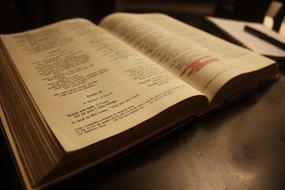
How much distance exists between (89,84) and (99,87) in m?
0.02

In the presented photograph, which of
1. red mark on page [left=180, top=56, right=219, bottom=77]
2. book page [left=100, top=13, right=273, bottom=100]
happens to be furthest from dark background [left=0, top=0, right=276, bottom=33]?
red mark on page [left=180, top=56, right=219, bottom=77]

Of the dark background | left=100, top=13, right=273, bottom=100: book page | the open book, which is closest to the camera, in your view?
the open book

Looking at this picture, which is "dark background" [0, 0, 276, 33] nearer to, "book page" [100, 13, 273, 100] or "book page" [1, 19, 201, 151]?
"book page" [100, 13, 273, 100]

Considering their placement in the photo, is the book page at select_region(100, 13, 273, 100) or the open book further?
the book page at select_region(100, 13, 273, 100)

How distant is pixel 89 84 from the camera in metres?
0.36

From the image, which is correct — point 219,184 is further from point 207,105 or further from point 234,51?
point 234,51

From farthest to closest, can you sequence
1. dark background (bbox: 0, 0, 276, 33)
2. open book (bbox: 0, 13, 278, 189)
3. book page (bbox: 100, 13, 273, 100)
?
1. dark background (bbox: 0, 0, 276, 33)
2. book page (bbox: 100, 13, 273, 100)
3. open book (bbox: 0, 13, 278, 189)

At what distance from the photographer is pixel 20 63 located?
1.34 ft

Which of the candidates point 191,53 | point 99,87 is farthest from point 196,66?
point 99,87

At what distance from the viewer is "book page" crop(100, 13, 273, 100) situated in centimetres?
39

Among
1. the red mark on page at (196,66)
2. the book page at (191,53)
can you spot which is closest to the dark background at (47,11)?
the book page at (191,53)

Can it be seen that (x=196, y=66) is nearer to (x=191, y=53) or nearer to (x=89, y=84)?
(x=191, y=53)

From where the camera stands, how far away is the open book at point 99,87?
269 mm

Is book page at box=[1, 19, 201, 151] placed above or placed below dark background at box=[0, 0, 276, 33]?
above
